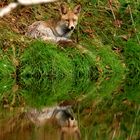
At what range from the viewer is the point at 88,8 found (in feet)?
68.4

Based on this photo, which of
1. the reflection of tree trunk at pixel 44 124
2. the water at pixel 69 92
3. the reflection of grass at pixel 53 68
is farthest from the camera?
the reflection of grass at pixel 53 68

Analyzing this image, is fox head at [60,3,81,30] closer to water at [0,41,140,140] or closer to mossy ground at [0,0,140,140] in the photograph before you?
mossy ground at [0,0,140,140]

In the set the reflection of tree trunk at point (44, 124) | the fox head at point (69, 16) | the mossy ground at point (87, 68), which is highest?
the fox head at point (69, 16)

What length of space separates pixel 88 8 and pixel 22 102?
28.2 ft

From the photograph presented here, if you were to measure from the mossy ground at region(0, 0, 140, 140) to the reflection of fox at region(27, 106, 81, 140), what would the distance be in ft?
0.60

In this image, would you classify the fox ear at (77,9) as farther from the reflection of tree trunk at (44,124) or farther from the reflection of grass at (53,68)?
the reflection of tree trunk at (44,124)

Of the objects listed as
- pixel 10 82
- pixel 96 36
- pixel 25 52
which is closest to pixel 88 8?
pixel 96 36

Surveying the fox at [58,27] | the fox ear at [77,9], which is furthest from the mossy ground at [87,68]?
the fox ear at [77,9]

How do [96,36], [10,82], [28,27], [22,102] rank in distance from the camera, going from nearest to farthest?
[22,102] < [10,82] < [28,27] < [96,36]

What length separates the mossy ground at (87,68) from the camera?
12266 mm

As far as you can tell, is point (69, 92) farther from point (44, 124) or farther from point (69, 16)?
point (69, 16)

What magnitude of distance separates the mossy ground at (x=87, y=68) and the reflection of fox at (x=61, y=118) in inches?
7.2

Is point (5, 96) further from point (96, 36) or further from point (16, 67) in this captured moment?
point (96, 36)

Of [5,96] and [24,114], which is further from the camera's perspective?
[5,96]
